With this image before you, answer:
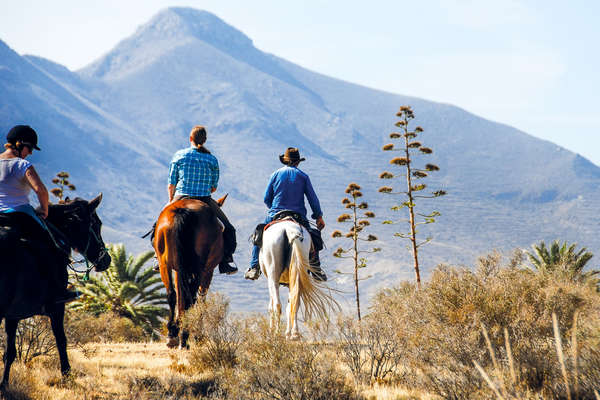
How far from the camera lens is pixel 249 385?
6773mm

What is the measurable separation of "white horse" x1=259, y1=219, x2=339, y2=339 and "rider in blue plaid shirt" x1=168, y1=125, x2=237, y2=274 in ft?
2.17

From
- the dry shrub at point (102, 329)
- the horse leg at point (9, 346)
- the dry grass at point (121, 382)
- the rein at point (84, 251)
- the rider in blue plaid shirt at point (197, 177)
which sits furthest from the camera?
the dry shrub at point (102, 329)

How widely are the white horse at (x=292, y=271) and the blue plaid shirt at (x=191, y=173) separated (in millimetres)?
1278

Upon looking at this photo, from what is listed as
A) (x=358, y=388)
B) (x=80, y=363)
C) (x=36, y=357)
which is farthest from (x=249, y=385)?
(x=36, y=357)

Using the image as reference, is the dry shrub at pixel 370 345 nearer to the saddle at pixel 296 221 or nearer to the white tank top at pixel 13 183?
the saddle at pixel 296 221

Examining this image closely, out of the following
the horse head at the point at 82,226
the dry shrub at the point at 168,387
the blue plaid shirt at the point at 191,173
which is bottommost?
the dry shrub at the point at 168,387

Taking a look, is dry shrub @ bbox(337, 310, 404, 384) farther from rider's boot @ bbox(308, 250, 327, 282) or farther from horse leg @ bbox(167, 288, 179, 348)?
horse leg @ bbox(167, 288, 179, 348)

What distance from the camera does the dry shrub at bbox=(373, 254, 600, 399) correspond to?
6711 millimetres

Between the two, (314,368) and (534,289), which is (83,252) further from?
(534,289)

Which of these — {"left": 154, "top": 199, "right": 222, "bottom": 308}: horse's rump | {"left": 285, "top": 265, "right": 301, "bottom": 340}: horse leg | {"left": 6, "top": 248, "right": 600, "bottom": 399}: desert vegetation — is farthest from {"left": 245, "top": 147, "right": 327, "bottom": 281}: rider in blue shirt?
{"left": 6, "top": 248, "right": 600, "bottom": 399}: desert vegetation

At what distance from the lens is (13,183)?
725 cm

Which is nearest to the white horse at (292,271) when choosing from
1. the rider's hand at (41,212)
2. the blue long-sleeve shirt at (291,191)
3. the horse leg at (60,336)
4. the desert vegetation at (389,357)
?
the blue long-sleeve shirt at (291,191)

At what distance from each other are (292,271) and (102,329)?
10.0m

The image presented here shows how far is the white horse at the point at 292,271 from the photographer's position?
9680 millimetres
